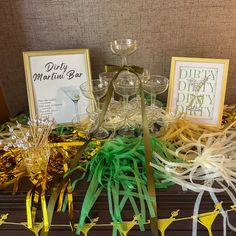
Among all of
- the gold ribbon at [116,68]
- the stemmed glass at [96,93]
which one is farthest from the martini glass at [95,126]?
the gold ribbon at [116,68]

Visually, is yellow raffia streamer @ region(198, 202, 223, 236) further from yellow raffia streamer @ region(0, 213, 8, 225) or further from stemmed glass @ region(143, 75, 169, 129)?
yellow raffia streamer @ region(0, 213, 8, 225)

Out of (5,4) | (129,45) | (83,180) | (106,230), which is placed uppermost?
(5,4)

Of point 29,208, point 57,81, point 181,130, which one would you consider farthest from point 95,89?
point 29,208

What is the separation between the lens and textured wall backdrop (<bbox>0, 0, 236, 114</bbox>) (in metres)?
0.96

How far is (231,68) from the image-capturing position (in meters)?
1.03

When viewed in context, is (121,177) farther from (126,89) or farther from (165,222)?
(126,89)

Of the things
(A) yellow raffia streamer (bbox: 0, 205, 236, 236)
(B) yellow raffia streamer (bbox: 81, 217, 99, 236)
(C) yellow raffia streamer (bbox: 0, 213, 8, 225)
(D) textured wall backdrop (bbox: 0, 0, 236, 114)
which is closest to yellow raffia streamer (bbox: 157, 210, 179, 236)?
(A) yellow raffia streamer (bbox: 0, 205, 236, 236)

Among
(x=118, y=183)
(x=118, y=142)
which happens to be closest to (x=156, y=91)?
(x=118, y=142)

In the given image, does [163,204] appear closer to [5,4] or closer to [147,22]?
[147,22]

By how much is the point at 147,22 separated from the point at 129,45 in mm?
113

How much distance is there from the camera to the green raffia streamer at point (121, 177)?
70cm

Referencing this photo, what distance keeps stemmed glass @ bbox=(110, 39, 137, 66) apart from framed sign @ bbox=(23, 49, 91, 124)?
9cm

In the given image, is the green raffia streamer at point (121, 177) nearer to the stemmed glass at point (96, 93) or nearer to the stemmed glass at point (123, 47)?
the stemmed glass at point (96, 93)

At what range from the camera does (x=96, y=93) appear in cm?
91
